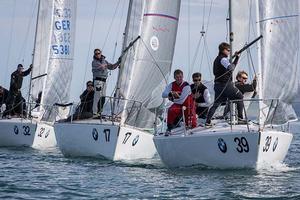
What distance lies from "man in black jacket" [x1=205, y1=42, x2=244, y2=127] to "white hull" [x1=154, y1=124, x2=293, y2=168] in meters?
0.51

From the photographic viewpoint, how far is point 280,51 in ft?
50.4

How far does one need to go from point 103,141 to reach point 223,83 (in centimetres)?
320

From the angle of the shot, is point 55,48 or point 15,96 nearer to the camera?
point 15,96

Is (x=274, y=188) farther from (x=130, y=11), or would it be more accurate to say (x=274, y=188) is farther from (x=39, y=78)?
(x=39, y=78)

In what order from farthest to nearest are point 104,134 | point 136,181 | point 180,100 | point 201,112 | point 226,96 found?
point 104,134 → point 201,112 → point 180,100 → point 226,96 → point 136,181

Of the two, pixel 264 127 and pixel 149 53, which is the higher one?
pixel 149 53

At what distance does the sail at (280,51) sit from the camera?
15266 mm

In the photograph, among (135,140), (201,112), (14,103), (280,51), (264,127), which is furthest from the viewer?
(14,103)

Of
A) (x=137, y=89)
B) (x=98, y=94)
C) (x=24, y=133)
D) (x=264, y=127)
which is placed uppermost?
(x=137, y=89)

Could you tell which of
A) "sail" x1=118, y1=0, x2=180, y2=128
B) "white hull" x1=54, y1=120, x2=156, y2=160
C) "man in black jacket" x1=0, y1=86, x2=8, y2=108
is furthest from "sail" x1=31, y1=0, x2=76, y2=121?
"white hull" x1=54, y1=120, x2=156, y2=160

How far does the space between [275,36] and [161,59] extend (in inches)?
143

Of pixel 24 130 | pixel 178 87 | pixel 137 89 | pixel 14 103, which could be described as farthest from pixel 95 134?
pixel 14 103

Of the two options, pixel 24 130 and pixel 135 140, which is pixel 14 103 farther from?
pixel 135 140

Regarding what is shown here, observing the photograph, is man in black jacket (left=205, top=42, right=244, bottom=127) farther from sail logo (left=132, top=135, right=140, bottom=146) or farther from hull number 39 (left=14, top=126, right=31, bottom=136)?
hull number 39 (left=14, top=126, right=31, bottom=136)
